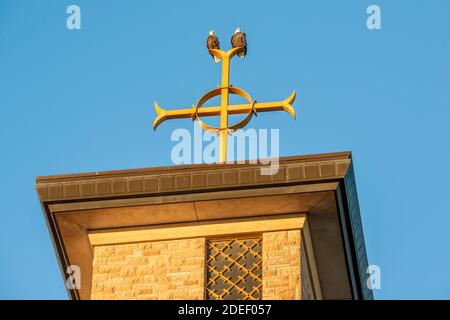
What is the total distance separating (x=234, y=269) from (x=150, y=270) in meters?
1.13

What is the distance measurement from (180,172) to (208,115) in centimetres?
167

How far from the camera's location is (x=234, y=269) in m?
24.8

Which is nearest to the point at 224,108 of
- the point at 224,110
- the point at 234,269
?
the point at 224,110

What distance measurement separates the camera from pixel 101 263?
25031 millimetres

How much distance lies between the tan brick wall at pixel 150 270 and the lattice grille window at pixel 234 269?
6.2 inches

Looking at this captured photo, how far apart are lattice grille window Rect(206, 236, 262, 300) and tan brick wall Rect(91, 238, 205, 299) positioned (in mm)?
157

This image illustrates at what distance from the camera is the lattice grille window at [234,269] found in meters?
24.5

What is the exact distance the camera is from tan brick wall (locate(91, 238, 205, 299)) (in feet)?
80.5

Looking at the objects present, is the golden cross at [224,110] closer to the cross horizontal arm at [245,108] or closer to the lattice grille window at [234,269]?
the cross horizontal arm at [245,108]

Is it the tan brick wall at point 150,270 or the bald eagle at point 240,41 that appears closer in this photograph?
the tan brick wall at point 150,270

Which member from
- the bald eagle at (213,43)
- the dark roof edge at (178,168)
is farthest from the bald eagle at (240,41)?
the dark roof edge at (178,168)

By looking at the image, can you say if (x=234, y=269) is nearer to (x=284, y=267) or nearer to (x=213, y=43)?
(x=284, y=267)
